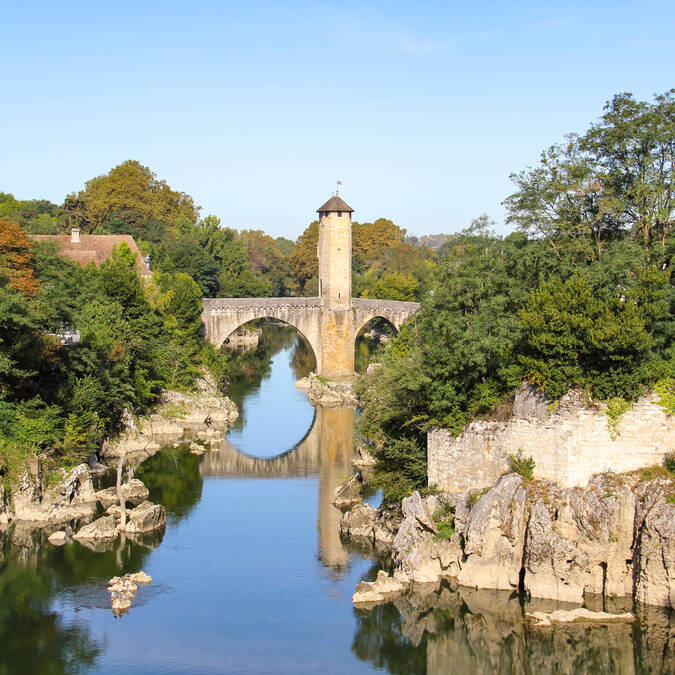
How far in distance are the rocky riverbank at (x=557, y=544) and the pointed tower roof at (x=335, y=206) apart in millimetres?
28888

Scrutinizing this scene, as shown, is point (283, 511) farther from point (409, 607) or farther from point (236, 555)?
point (409, 607)

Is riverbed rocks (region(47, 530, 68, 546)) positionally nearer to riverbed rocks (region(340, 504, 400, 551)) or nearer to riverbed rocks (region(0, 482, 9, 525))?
riverbed rocks (region(0, 482, 9, 525))

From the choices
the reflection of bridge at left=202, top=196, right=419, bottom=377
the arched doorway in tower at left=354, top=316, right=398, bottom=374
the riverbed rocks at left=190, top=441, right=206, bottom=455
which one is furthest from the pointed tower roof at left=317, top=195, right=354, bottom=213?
the riverbed rocks at left=190, top=441, right=206, bottom=455

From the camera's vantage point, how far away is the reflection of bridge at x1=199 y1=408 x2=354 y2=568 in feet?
94.1

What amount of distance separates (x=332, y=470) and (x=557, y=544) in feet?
44.2

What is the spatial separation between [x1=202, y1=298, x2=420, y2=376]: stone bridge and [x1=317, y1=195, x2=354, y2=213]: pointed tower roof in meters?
4.69

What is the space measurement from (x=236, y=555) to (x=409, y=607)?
5145 mm

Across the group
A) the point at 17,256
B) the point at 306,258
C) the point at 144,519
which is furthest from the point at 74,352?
the point at 306,258

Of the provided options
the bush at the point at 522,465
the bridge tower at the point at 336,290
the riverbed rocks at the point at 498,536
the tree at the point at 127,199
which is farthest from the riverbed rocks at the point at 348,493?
the tree at the point at 127,199

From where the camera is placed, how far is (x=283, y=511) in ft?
90.4

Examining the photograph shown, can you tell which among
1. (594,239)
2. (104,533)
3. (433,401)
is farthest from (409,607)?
(594,239)

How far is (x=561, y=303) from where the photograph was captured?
20953mm

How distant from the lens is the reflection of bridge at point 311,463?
Result: 28.7m

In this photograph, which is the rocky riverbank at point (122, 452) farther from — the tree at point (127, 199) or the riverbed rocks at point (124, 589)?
the tree at point (127, 199)
